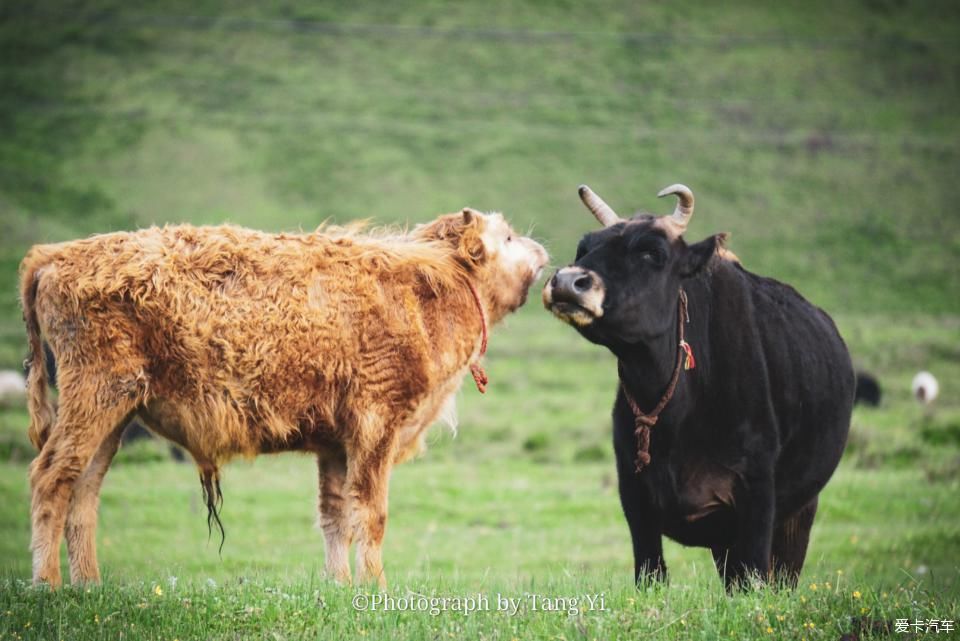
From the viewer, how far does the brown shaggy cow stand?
26.5ft

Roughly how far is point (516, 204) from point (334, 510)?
55229mm

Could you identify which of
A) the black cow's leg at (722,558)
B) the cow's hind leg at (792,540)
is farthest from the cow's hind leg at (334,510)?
the cow's hind leg at (792,540)

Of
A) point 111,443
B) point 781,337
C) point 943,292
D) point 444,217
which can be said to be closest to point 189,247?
point 111,443

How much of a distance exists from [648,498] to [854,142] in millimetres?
71405

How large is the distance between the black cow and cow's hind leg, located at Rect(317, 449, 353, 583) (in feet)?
7.45

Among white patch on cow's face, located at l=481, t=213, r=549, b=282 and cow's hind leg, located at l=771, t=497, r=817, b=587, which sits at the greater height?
white patch on cow's face, located at l=481, t=213, r=549, b=282

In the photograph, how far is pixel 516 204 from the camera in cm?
6378

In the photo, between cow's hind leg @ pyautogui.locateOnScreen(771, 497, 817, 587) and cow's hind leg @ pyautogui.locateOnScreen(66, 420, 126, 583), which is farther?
cow's hind leg @ pyautogui.locateOnScreen(771, 497, 817, 587)

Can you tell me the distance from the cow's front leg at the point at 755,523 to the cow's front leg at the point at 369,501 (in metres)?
2.62

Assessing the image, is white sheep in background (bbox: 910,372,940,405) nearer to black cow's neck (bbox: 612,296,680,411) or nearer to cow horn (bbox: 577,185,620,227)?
cow horn (bbox: 577,185,620,227)

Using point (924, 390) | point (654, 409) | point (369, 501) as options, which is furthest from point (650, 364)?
point (924, 390)

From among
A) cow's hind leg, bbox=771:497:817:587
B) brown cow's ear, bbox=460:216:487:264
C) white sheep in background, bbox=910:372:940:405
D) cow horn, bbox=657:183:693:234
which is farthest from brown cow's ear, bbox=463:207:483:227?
white sheep in background, bbox=910:372:940:405

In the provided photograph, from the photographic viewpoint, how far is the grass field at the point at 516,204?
7672 mm

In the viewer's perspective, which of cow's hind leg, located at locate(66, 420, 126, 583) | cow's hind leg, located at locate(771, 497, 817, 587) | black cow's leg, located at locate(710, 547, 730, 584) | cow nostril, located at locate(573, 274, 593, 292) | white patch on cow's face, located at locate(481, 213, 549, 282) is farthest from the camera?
white patch on cow's face, located at locate(481, 213, 549, 282)
